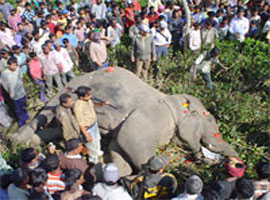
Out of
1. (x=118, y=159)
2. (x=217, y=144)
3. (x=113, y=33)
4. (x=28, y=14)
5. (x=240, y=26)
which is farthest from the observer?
(x=28, y=14)

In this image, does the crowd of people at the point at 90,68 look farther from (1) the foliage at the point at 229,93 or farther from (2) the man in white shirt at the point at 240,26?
(1) the foliage at the point at 229,93

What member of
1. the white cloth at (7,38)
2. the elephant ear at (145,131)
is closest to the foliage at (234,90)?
the elephant ear at (145,131)

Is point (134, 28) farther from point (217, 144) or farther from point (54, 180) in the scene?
point (54, 180)

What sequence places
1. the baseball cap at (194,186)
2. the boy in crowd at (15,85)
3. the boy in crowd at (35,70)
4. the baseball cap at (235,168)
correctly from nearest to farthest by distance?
the baseball cap at (194,186) → the baseball cap at (235,168) → the boy in crowd at (15,85) → the boy in crowd at (35,70)

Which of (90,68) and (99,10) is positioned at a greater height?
(99,10)

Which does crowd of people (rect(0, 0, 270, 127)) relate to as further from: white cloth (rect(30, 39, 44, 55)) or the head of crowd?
the head of crowd

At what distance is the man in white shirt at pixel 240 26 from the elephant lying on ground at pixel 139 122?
12.5ft

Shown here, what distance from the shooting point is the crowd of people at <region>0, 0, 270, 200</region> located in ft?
11.7

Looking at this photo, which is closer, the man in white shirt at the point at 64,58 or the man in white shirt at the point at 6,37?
Answer: the man in white shirt at the point at 64,58

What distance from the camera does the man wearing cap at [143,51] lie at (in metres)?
7.25

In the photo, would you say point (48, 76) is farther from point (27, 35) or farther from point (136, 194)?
point (136, 194)

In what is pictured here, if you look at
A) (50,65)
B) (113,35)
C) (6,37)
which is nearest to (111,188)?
(50,65)

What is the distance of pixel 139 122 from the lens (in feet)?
17.7

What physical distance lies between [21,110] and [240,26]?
6.56m
